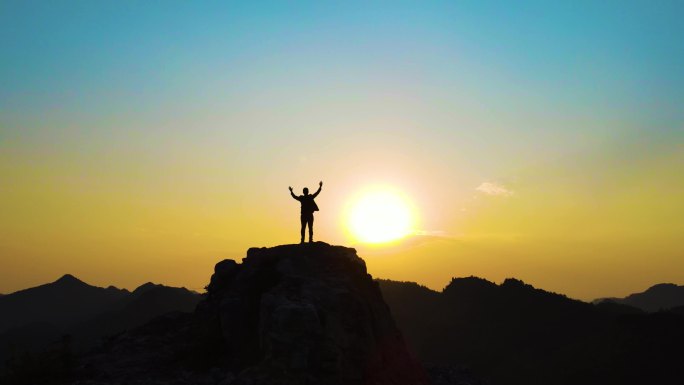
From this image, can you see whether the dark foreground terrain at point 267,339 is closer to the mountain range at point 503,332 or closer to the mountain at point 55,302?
the mountain range at point 503,332

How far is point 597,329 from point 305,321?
6676 cm

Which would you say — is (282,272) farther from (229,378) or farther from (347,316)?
(229,378)

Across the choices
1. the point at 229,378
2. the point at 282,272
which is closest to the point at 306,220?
the point at 282,272

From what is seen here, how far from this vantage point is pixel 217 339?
20359 millimetres

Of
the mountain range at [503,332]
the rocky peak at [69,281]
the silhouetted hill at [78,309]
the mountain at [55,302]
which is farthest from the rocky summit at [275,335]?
the rocky peak at [69,281]

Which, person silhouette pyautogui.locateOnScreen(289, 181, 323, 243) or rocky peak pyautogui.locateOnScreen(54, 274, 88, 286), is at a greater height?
person silhouette pyautogui.locateOnScreen(289, 181, 323, 243)

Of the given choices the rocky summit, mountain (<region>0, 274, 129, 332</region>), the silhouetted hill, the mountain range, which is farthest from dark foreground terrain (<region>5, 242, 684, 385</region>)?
mountain (<region>0, 274, 129, 332</region>)

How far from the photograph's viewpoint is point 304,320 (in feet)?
60.0

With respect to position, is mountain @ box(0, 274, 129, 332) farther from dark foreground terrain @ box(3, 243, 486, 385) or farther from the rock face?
the rock face

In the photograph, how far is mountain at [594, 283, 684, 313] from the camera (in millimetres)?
174125

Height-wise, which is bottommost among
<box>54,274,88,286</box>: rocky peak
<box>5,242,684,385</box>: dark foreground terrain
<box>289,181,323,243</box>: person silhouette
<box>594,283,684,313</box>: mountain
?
<box>594,283,684,313</box>: mountain

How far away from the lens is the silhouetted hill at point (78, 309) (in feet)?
293

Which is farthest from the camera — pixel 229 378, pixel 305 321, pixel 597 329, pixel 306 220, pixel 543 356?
pixel 597 329

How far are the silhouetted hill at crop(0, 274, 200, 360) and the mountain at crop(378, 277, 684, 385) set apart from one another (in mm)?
47374
